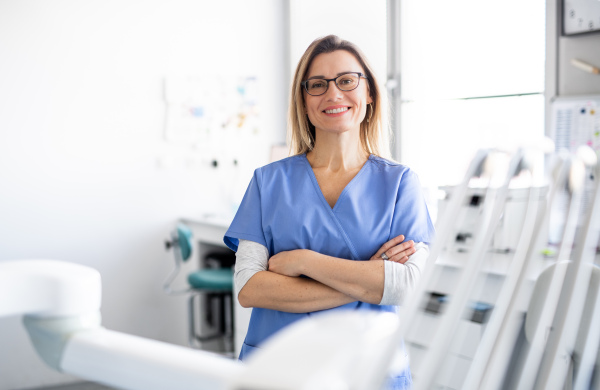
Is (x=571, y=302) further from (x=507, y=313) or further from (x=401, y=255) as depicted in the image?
(x=401, y=255)

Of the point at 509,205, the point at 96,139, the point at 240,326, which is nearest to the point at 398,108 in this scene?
the point at 240,326

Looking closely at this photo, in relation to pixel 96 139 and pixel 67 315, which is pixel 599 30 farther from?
pixel 96 139

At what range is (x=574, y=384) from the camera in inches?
23.4

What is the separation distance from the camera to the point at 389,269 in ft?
4.00

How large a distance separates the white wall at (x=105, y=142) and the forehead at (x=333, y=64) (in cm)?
270

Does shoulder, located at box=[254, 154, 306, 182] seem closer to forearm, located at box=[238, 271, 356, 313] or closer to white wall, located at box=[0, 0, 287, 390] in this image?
forearm, located at box=[238, 271, 356, 313]

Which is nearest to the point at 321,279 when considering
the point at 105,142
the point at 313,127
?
the point at 313,127

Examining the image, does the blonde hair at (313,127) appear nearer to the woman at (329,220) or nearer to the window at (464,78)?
the woman at (329,220)

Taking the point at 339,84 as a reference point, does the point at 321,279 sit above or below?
below

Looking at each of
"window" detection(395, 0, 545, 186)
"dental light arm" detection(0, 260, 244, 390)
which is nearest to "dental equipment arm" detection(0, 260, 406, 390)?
"dental light arm" detection(0, 260, 244, 390)

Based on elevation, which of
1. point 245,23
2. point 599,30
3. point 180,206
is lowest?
point 180,206

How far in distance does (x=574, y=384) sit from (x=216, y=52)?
3.82 metres

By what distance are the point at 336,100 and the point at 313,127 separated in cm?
15

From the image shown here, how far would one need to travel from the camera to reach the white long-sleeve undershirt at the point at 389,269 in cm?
123
